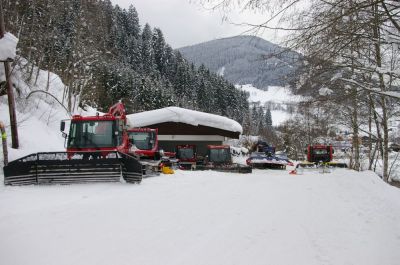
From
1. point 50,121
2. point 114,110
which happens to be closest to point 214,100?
point 50,121

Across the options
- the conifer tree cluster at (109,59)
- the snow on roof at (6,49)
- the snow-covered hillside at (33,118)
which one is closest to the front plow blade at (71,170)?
the snow on roof at (6,49)

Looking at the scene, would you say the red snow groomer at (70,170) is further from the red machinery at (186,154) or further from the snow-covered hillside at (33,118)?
the red machinery at (186,154)

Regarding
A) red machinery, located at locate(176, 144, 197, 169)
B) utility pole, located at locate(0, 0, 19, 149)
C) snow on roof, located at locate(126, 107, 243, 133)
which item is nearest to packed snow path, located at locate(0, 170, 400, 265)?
utility pole, located at locate(0, 0, 19, 149)

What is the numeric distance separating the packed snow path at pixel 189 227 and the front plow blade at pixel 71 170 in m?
0.49

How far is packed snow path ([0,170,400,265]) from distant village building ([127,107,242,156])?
75.9ft

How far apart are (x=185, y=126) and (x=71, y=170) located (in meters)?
23.5

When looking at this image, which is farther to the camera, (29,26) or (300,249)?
(29,26)

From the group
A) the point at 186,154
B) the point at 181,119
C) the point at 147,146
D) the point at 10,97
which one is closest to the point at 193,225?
the point at 10,97

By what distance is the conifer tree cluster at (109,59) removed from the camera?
72.7 feet

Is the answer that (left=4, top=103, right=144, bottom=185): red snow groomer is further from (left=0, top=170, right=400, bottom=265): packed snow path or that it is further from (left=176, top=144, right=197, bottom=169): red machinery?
(left=176, top=144, right=197, bottom=169): red machinery

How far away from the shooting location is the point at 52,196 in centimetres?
791

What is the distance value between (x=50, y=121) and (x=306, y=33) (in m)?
18.6

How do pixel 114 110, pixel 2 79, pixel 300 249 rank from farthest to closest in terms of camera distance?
pixel 2 79 < pixel 114 110 < pixel 300 249

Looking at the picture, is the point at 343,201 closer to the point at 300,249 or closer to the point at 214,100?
the point at 300,249
